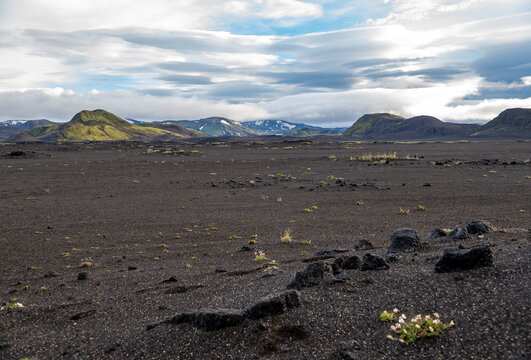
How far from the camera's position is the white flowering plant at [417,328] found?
Result: 5176mm

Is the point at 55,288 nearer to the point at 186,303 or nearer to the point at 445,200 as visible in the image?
the point at 186,303

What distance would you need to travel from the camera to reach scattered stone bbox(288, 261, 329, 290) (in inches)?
292

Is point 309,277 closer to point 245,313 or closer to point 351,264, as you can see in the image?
point 351,264

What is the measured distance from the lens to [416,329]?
527cm

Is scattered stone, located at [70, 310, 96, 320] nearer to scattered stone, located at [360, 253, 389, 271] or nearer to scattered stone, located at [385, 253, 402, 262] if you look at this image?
scattered stone, located at [360, 253, 389, 271]

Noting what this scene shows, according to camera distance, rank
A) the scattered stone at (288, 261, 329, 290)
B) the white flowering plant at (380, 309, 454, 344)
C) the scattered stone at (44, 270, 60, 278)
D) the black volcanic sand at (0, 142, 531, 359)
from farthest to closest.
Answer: the scattered stone at (44, 270, 60, 278)
the scattered stone at (288, 261, 329, 290)
the black volcanic sand at (0, 142, 531, 359)
the white flowering plant at (380, 309, 454, 344)

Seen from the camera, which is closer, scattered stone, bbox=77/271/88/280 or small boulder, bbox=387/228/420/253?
small boulder, bbox=387/228/420/253

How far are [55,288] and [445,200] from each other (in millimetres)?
20428

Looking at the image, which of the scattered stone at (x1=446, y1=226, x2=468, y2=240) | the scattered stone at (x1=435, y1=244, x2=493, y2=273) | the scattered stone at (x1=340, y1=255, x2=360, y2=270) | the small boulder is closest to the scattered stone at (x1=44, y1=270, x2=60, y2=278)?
the scattered stone at (x1=340, y1=255, x2=360, y2=270)

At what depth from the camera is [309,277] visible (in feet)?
24.6

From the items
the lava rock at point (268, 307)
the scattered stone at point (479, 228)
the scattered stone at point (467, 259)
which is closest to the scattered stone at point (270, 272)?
the lava rock at point (268, 307)

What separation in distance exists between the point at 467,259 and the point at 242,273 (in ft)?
17.7

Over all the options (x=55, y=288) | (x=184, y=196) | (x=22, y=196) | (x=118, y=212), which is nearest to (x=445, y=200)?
(x=184, y=196)

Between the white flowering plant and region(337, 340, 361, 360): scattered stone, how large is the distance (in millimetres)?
460
